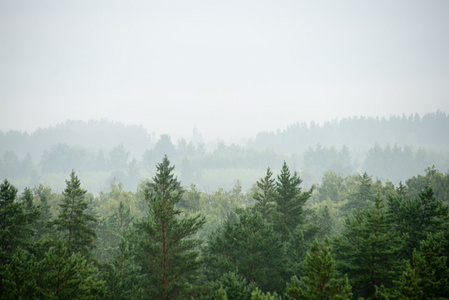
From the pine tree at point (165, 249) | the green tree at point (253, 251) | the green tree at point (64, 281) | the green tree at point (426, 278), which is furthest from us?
the green tree at point (253, 251)

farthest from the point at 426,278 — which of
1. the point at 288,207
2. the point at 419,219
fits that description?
the point at 288,207

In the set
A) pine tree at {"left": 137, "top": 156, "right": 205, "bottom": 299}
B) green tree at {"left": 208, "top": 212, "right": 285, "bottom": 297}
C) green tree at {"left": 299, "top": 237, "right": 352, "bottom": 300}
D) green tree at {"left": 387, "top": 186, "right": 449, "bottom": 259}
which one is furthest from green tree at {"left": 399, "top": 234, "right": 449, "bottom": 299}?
pine tree at {"left": 137, "top": 156, "right": 205, "bottom": 299}

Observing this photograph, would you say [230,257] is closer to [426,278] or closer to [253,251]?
[253,251]

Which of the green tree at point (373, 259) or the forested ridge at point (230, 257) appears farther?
the green tree at point (373, 259)

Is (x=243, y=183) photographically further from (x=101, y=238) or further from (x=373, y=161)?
(x=101, y=238)

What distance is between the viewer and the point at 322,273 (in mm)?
11977

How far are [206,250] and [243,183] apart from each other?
134409 mm

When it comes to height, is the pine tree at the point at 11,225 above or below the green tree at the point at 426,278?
above

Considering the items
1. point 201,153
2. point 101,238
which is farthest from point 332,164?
point 101,238

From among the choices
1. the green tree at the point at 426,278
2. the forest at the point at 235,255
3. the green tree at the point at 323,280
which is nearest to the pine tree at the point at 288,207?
the forest at the point at 235,255

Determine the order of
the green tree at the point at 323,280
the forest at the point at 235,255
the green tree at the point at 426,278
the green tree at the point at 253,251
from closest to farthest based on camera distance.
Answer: the green tree at the point at 426,278
the green tree at the point at 323,280
the forest at the point at 235,255
the green tree at the point at 253,251

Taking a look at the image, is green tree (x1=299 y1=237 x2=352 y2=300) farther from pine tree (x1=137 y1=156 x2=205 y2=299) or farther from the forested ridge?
pine tree (x1=137 y1=156 x2=205 y2=299)

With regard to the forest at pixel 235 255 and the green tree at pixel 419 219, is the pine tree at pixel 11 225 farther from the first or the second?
the green tree at pixel 419 219

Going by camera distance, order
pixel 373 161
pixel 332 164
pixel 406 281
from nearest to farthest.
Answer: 1. pixel 406 281
2. pixel 332 164
3. pixel 373 161
